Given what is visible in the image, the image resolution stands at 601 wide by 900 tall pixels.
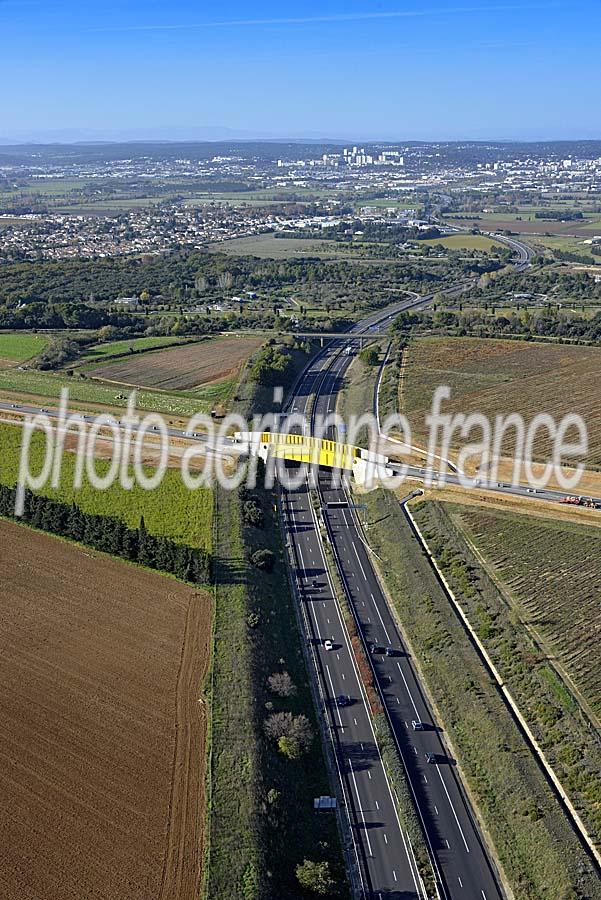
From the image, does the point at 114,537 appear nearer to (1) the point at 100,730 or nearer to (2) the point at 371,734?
(1) the point at 100,730

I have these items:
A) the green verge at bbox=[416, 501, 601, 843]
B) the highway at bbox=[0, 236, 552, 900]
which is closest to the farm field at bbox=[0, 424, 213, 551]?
the highway at bbox=[0, 236, 552, 900]

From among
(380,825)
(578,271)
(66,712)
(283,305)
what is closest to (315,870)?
(380,825)

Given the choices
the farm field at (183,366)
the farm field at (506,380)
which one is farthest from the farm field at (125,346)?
the farm field at (506,380)

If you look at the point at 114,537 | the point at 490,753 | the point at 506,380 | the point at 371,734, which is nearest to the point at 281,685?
the point at 371,734

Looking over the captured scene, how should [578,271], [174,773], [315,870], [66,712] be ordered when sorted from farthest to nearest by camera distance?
[578,271], [66,712], [174,773], [315,870]

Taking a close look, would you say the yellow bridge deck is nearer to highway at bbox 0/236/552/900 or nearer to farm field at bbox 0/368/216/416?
highway at bbox 0/236/552/900

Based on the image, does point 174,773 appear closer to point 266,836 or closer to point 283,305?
point 266,836

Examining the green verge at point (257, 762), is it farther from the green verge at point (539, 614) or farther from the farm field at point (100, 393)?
the farm field at point (100, 393)
